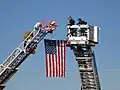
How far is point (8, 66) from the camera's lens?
8750cm

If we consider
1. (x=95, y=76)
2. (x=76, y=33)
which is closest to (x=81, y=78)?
(x=95, y=76)

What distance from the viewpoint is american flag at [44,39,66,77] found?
269ft

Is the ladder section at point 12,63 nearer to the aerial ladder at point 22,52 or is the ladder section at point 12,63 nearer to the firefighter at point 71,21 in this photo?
the aerial ladder at point 22,52

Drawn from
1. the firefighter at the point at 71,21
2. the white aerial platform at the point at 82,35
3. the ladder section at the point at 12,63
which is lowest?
the ladder section at the point at 12,63

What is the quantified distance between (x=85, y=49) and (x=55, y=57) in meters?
15.8

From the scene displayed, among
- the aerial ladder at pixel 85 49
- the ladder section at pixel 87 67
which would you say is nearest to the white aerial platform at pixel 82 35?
the aerial ladder at pixel 85 49

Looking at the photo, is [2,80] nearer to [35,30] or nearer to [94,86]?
[35,30]

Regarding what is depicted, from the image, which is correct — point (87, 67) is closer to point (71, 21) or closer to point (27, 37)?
point (71, 21)

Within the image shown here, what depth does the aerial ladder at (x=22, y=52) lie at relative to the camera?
87.8 m

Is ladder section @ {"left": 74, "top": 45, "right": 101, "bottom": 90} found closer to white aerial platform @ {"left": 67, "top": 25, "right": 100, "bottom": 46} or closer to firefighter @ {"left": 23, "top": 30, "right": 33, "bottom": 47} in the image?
white aerial platform @ {"left": 67, "top": 25, "right": 100, "bottom": 46}

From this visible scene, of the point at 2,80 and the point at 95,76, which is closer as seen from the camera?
the point at 2,80

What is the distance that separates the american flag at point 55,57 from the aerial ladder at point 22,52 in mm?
3239

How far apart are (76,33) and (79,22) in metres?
2.62

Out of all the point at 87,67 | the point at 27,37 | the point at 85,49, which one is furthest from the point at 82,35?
the point at 27,37
